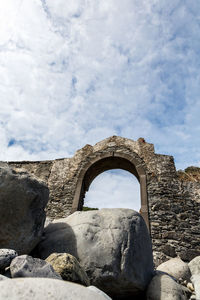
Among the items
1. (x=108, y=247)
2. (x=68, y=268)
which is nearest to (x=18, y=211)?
(x=68, y=268)

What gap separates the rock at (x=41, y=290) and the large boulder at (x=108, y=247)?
105cm

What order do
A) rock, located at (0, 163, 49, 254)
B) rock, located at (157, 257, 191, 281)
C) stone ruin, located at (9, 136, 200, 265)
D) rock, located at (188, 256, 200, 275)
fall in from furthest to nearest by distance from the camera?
stone ruin, located at (9, 136, 200, 265) → rock, located at (188, 256, 200, 275) → rock, located at (157, 257, 191, 281) → rock, located at (0, 163, 49, 254)

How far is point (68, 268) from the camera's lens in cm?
186

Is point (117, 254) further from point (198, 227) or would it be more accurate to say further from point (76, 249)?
point (198, 227)

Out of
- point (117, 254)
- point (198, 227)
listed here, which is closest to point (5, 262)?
point (117, 254)

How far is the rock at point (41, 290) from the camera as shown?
1119 mm

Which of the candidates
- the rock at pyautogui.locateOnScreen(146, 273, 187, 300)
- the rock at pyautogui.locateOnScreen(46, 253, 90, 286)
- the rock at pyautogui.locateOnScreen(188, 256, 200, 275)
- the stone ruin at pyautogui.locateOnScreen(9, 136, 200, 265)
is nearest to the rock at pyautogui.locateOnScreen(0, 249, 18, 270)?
the rock at pyautogui.locateOnScreen(46, 253, 90, 286)

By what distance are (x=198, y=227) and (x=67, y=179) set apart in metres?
4.19

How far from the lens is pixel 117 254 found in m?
2.37

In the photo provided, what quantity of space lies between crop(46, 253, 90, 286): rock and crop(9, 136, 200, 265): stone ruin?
4.23m

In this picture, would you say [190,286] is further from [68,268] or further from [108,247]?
[68,268]

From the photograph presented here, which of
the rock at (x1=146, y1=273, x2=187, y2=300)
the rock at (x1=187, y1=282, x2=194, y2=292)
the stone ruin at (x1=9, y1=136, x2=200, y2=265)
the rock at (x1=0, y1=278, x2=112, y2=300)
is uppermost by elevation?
the stone ruin at (x1=9, y1=136, x2=200, y2=265)

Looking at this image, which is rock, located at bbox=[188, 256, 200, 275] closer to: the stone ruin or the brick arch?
the stone ruin

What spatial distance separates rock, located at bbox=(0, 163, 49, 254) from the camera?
221 centimetres
